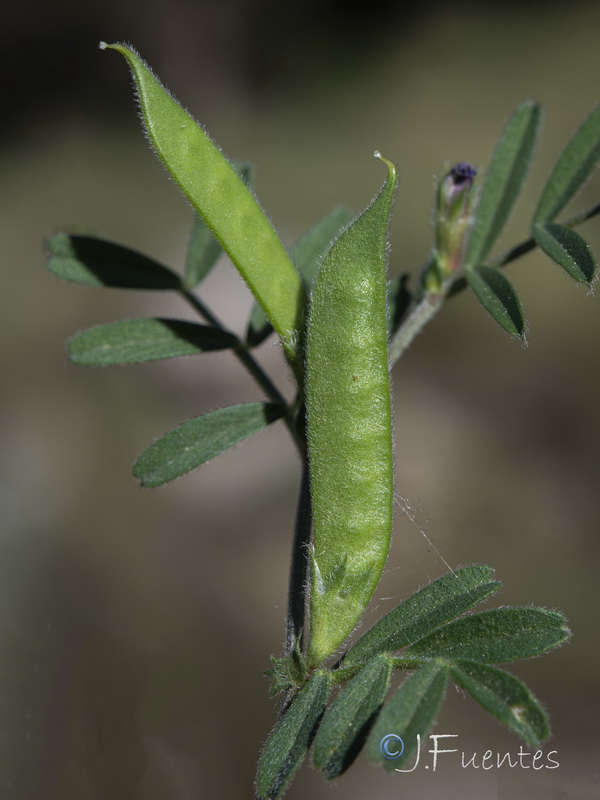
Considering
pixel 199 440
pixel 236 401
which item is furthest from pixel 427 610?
pixel 236 401

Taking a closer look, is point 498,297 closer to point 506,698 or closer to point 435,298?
point 435,298

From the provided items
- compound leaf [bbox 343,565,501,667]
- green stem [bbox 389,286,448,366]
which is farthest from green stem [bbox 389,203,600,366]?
compound leaf [bbox 343,565,501,667]

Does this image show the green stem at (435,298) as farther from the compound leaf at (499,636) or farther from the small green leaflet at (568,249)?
the compound leaf at (499,636)

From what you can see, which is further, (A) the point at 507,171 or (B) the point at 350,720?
(A) the point at 507,171

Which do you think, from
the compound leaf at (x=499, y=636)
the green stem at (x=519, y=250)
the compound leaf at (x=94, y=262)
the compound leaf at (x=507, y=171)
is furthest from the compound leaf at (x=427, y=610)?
the compound leaf at (x=94, y=262)

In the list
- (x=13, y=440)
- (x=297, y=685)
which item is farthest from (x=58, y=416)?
(x=297, y=685)

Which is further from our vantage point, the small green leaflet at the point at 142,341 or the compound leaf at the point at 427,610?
the small green leaflet at the point at 142,341
